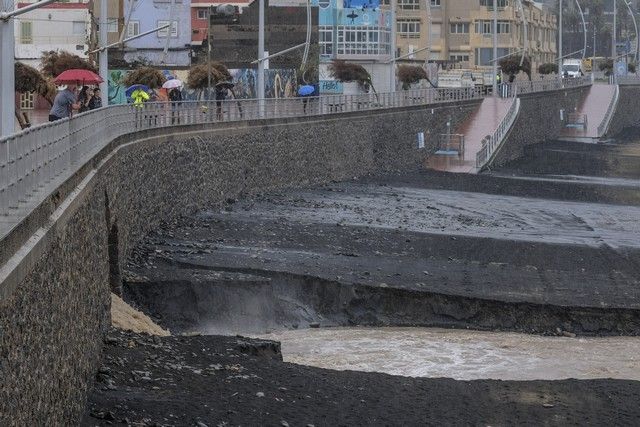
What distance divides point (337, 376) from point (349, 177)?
3664cm

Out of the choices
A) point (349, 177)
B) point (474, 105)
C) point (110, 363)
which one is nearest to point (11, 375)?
point (110, 363)

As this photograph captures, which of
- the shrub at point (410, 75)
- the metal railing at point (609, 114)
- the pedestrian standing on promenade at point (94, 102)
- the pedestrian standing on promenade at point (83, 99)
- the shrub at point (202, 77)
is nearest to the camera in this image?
the pedestrian standing on promenade at point (83, 99)

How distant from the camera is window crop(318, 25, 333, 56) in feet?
333

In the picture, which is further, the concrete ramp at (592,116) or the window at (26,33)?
the concrete ramp at (592,116)

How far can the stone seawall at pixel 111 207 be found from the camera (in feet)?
43.0

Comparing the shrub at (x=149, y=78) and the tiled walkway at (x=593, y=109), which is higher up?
the shrub at (x=149, y=78)

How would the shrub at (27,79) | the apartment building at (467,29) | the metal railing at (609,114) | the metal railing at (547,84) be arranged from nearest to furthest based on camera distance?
the shrub at (27,79) → the metal railing at (547,84) → the metal railing at (609,114) → the apartment building at (467,29)

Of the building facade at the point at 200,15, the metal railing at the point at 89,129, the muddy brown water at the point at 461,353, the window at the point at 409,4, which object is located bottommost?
the muddy brown water at the point at 461,353

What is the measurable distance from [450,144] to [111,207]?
47245mm

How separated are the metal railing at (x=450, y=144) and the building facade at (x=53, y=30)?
16.8 metres

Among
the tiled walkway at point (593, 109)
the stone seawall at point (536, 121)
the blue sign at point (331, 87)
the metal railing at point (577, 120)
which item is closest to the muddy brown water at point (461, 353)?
the stone seawall at point (536, 121)

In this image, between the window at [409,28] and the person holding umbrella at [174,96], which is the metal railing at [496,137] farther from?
the window at [409,28]

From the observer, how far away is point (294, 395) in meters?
20.2

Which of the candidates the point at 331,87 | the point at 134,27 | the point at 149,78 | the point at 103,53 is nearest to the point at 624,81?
the point at 331,87
